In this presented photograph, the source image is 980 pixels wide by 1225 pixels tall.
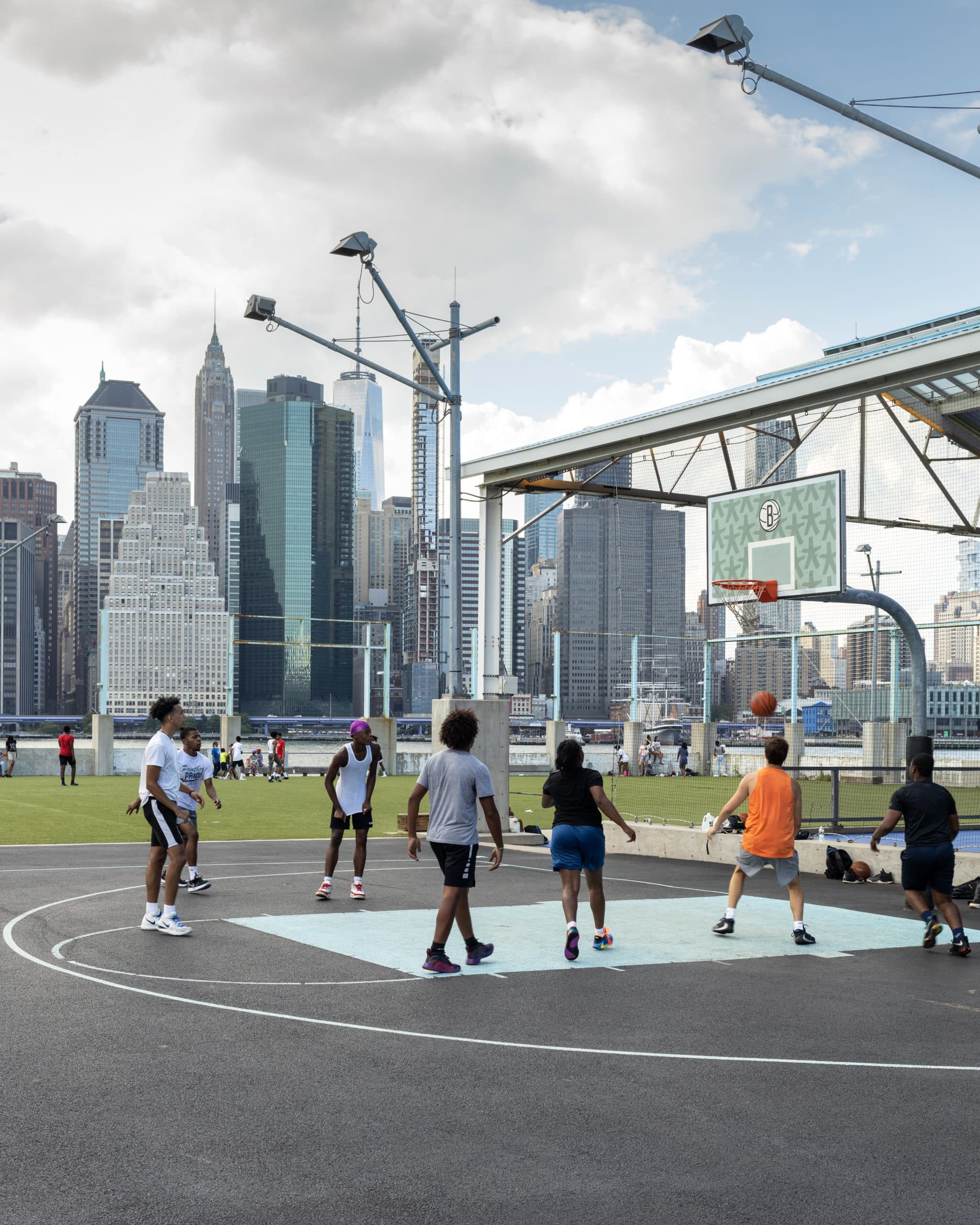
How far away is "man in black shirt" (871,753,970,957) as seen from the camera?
1066cm

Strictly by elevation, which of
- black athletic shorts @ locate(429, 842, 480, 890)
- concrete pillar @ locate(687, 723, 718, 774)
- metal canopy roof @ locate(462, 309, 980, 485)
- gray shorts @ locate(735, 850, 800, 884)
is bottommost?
concrete pillar @ locate(687, 723, 718, 774)

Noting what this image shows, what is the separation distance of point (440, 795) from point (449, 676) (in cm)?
1164

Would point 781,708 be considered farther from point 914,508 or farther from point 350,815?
point 350,815

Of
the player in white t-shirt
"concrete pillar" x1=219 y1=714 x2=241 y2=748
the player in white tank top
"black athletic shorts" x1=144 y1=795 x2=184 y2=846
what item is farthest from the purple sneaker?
"concrete pillar" x1=219 y1=714 x2=241 y2=748

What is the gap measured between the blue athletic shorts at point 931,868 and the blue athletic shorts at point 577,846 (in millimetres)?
2684

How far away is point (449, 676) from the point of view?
2105cm

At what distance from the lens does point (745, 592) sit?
2105 cm

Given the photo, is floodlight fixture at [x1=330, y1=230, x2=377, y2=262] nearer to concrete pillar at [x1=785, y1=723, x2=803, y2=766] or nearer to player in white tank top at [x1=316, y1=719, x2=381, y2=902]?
player in white tank top at [x1=316, y1=719, x2=381, y2=902]

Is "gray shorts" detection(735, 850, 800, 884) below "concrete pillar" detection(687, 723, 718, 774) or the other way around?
the other way around

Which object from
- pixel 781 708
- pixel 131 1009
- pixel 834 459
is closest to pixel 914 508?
pixel 834 459

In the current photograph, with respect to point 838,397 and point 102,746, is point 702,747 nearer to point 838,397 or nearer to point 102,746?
point 102,746

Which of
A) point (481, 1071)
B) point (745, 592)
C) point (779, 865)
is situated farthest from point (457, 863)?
point (745, 592)

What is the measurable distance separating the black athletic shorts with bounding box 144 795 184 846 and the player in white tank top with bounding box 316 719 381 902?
8.16ft

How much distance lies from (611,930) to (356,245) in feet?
41.3
